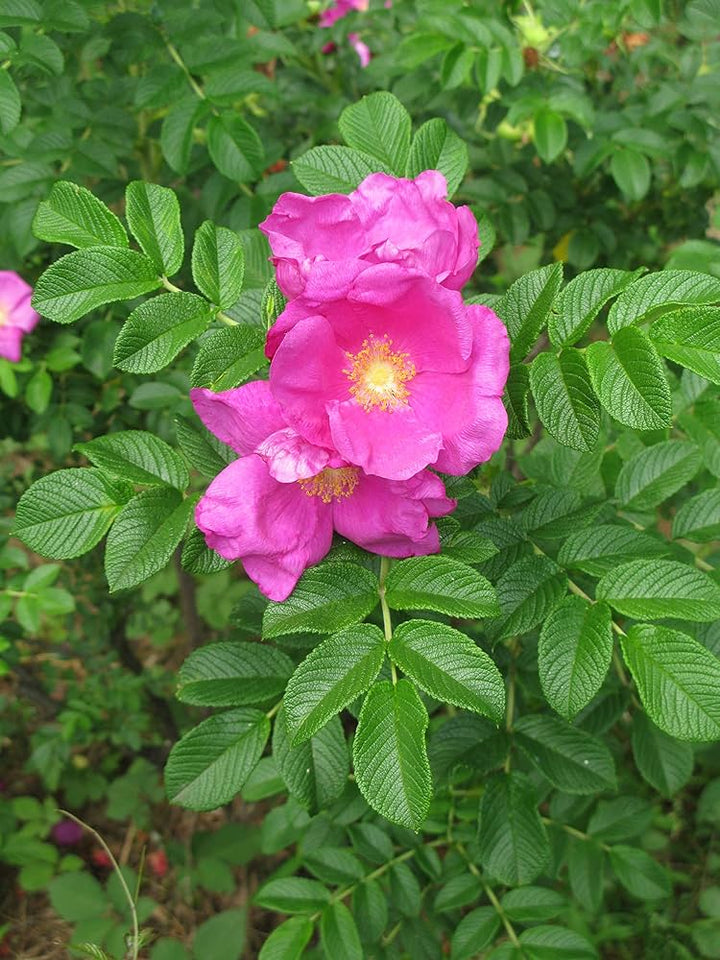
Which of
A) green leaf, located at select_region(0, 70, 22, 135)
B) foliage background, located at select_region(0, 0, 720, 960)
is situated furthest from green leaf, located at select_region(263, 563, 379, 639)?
green leaf, located at select_region(0, 70, 22, 135)

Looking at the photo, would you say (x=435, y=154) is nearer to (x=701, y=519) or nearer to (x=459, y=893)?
(x=701, y=519)

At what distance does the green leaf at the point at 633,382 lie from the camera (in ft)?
2.60

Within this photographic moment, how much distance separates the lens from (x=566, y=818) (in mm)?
1443

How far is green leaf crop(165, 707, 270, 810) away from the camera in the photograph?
97 cm

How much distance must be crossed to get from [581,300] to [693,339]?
0.40 feet

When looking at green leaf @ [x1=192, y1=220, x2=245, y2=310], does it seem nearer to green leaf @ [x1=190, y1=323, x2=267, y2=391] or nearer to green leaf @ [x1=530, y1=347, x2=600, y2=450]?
green leaf @ [x1=190, y1=323, x2=267, y2=391]

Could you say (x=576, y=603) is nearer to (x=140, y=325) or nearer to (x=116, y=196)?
(x=140, y=325)

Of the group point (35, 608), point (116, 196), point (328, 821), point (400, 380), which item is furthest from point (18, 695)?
point (400, 380)

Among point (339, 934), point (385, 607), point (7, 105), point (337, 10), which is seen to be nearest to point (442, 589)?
point (385, 607)

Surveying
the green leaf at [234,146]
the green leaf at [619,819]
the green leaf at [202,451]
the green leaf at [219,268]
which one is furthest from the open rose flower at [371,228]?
the green leaf at [619,819]

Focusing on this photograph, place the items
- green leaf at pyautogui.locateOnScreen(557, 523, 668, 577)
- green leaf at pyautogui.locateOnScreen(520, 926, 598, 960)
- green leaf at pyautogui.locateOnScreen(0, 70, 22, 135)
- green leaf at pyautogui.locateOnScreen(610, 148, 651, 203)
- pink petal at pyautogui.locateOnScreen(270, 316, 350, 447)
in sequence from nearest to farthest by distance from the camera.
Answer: pink petal at pyautogui.locateOnScreen(270, 316, 350, 447) < green leaf at pyautogui.locateOnScreen(557, 523, 668, 577) < green leaf at pyautogui.locateOnScreen(0, 70, 22, 135) < green leaf at pyautogui.locateOnScreen(520, 926, 598, 960) < green leaf at pyautogui.locateOnScreen(610, 148, 651, 203)

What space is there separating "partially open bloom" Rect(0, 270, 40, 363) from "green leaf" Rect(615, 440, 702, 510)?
115 cm

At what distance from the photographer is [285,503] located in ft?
2.81

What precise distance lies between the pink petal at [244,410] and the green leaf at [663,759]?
759mm
